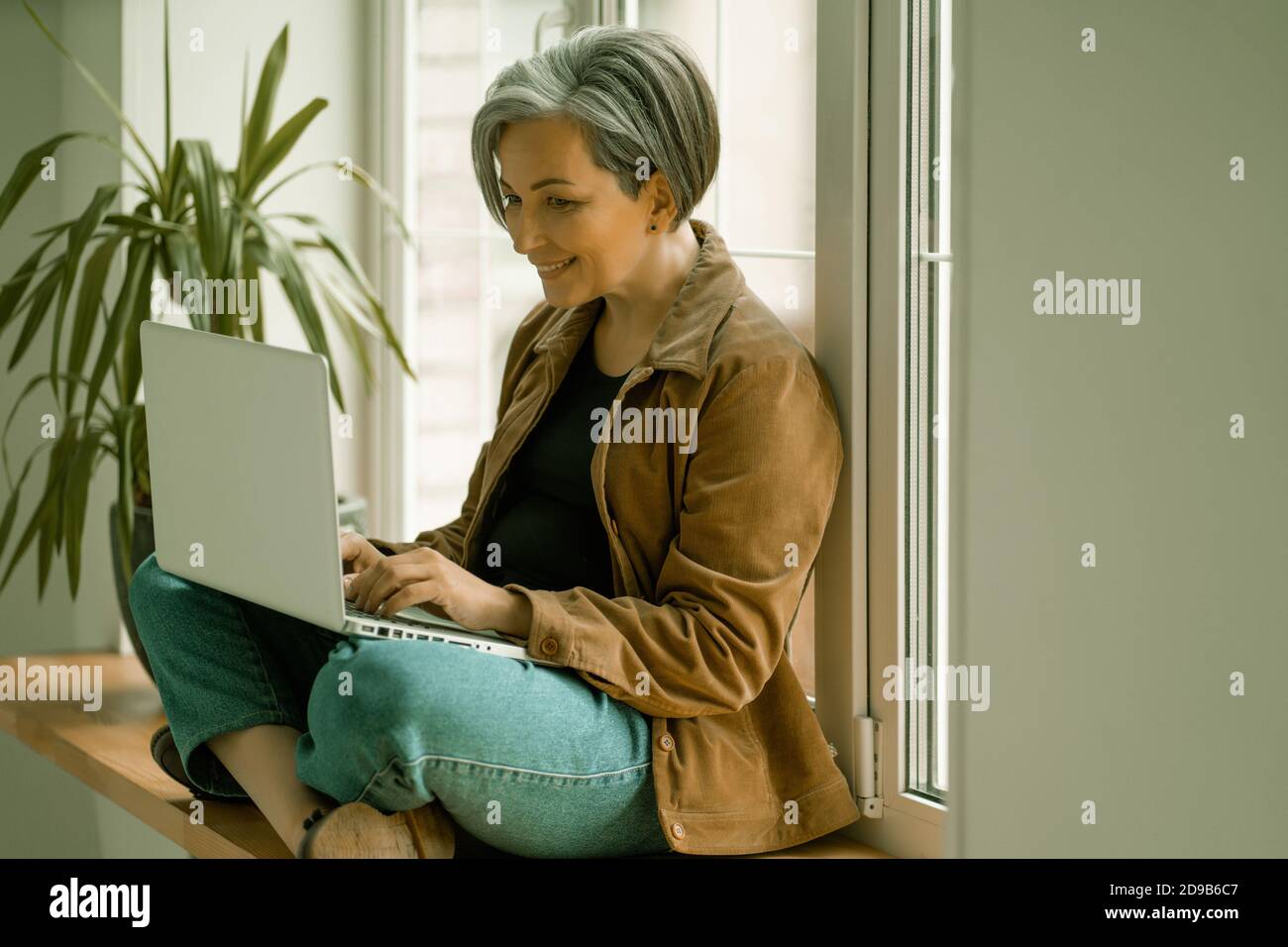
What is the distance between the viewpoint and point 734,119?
1991mm

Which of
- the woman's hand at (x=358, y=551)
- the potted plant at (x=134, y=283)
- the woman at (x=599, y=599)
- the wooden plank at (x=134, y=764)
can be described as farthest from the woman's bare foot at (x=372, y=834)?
the potted plant at (x=134, y=283)

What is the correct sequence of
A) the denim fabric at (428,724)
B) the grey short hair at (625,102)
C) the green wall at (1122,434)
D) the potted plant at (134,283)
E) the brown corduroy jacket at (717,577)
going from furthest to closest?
the potted plant at (134,283), the grey short hair at (625,102), the brown corduroy jacket at (717,577), the denim fabric at (428,724), the green wall at (1122,434)

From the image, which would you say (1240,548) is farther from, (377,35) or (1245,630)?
(377,35)

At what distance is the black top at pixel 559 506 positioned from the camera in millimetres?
1651

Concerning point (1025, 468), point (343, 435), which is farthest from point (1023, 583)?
point (343, 435)

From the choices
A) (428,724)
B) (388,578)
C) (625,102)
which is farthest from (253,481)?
(625,102)

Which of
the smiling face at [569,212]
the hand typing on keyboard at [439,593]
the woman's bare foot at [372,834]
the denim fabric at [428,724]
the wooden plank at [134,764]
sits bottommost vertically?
the wooden plank at [134,764]

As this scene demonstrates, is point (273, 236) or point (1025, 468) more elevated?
point (273, 236)

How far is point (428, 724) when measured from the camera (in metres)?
1.30

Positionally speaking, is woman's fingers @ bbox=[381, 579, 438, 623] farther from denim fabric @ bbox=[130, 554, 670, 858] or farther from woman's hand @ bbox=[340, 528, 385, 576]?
woman's hand @ bbox=[340, 528, 385, 576]

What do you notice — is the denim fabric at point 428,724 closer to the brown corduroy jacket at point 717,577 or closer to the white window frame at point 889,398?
the brown corduroy jacket at point 717,577

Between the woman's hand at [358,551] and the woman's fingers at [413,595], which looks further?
the woman's hand at [358,551]

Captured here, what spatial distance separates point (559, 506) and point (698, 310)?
1.03 ft
